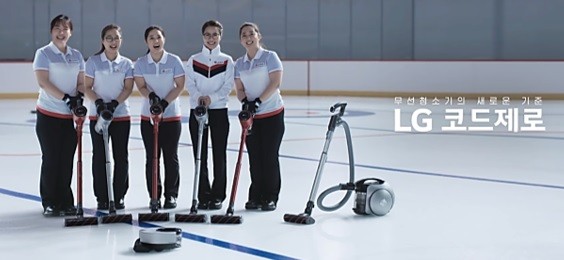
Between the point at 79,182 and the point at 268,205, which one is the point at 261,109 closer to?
the point at 268,205

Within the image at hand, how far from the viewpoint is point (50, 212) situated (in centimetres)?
593

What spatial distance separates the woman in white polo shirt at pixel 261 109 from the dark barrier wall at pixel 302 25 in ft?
59.5

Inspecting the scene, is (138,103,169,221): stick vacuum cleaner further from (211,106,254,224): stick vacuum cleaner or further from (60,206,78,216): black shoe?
(60,206,78,216): black shoe

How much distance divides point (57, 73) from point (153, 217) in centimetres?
111

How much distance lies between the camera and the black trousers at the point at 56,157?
594cm

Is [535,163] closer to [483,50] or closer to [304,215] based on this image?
[304,215]

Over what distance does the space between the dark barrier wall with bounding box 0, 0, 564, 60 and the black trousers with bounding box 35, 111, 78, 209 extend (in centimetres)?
1876

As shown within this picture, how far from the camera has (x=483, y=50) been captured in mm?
23578

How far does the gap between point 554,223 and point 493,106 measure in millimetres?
12767

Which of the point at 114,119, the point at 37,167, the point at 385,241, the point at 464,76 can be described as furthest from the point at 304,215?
the point at 464,76

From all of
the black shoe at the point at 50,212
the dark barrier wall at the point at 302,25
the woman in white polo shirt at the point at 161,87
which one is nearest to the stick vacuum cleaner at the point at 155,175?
the woman in white polo shirt at the point at 161,87

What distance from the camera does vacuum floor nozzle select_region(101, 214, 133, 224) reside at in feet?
18.4

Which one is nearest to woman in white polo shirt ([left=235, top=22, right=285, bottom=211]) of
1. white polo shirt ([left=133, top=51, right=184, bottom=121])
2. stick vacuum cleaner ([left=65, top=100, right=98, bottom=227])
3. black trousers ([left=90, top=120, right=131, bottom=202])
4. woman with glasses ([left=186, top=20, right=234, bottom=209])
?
woman with glasses ([left=186, top=20, right=234, bottom=209])

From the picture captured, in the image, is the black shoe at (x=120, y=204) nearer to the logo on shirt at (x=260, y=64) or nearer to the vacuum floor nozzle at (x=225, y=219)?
the vacuum floor nozzle at (x=225, y=219)
